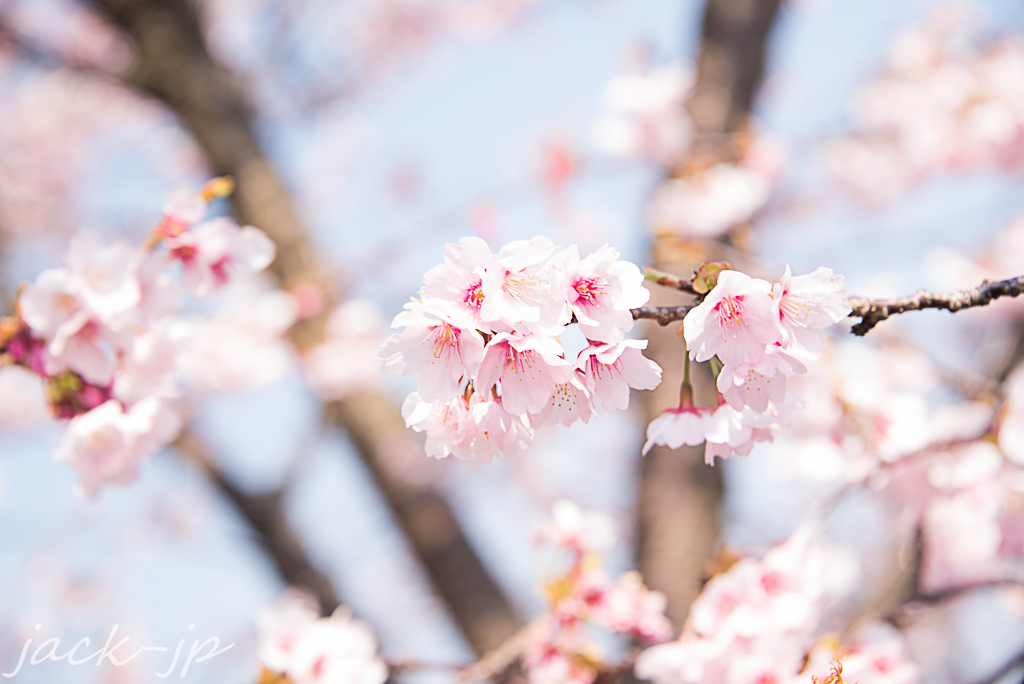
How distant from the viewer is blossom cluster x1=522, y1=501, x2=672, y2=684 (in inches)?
46.0

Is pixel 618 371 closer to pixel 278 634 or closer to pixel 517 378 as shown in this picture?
pixel 517 378

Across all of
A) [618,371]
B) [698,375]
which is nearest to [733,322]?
[618,371]

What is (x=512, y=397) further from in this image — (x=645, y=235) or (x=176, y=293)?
(x=645, y=235)

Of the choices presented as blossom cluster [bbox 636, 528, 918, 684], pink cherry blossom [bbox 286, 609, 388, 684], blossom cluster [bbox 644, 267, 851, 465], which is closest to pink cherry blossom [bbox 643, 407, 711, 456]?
blossom cluster [bbox 644, 267, 851, 465]

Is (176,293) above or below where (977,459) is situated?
above

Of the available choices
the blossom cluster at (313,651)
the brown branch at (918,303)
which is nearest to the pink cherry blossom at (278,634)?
the blossom cluster at (313,651)

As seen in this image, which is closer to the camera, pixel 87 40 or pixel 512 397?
pixel 512 397

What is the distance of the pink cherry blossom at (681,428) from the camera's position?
823 millimetres

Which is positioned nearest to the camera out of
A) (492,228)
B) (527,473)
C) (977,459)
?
(977,459)

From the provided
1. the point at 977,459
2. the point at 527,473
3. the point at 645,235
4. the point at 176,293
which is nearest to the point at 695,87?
the point at 645,235

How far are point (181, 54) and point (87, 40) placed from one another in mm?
3694

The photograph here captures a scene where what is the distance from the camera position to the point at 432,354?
727mm

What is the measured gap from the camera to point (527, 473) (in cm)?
711

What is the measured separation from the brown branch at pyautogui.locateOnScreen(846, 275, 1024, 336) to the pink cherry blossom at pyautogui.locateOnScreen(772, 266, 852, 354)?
0.02 metres
